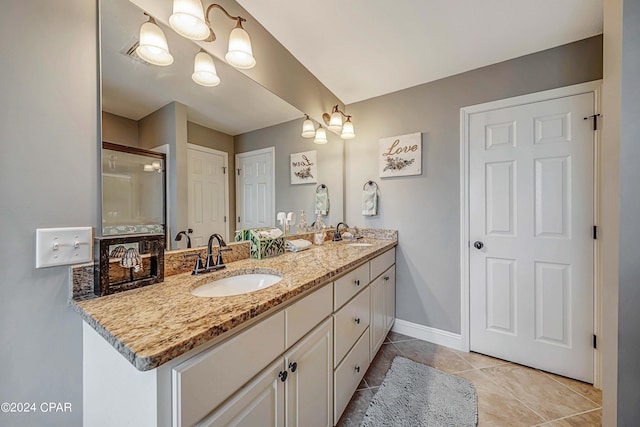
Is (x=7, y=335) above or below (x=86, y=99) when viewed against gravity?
below

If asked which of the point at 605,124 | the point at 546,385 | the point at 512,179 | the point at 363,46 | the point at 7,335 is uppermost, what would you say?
the point at 363,46

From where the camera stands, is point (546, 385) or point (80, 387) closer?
point (80, 387)

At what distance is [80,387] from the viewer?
0.80 m

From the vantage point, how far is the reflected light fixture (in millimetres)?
980

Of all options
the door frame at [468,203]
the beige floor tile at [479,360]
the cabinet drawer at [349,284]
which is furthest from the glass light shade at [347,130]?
the beige floor tile at [479,360]

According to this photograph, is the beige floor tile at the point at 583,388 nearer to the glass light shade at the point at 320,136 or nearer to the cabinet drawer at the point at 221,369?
the cabinet drawer at the point at 221,369

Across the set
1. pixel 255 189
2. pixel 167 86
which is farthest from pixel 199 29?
pixel 255 189

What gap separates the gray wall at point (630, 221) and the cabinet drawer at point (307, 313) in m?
1.16

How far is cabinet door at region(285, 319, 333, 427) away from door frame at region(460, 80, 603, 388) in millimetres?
1433

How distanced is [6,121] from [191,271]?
76 centimetres

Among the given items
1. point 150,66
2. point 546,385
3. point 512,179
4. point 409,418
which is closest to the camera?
point 150,66

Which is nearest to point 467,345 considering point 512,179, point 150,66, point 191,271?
point 512,179

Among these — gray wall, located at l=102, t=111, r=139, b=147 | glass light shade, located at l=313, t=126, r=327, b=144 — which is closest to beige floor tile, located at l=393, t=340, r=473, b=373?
glass light shade, located at l=313, t=126, r=327, b=144

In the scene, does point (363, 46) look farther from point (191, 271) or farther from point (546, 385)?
point (546, 385)
